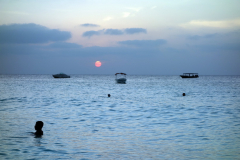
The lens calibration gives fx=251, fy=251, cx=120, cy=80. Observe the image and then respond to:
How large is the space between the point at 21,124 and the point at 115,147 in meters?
11.6

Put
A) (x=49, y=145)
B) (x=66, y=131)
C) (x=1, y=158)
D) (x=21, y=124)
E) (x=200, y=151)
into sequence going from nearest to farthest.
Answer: (x=1, y=158), (x=200, y=151), (x=49, y=145), (x=66, y=131), (x=21, y=124)

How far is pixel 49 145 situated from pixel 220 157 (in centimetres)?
997

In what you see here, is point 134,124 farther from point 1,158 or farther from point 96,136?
point 1,158

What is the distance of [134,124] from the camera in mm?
23062

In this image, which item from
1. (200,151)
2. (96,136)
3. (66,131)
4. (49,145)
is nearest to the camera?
(200,151)

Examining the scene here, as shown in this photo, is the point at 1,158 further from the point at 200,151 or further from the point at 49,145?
the point at 200,151

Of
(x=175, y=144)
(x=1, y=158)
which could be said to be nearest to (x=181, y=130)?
(x=175, y=144)

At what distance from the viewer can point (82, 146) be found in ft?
50.0

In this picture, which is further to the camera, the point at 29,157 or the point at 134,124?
the point at 134,124

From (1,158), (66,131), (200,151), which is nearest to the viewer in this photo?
(1,158)

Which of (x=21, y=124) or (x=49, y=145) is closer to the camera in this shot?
(x=49, y=145)

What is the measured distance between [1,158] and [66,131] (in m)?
7.03

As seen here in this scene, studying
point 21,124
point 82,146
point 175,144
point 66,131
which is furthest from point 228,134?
point 21,124

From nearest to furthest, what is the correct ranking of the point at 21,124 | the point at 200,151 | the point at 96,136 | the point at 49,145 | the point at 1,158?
the point at 1,158, the point at 200,151, the point at 49,145, the point at 96,136, the point at 21,124
